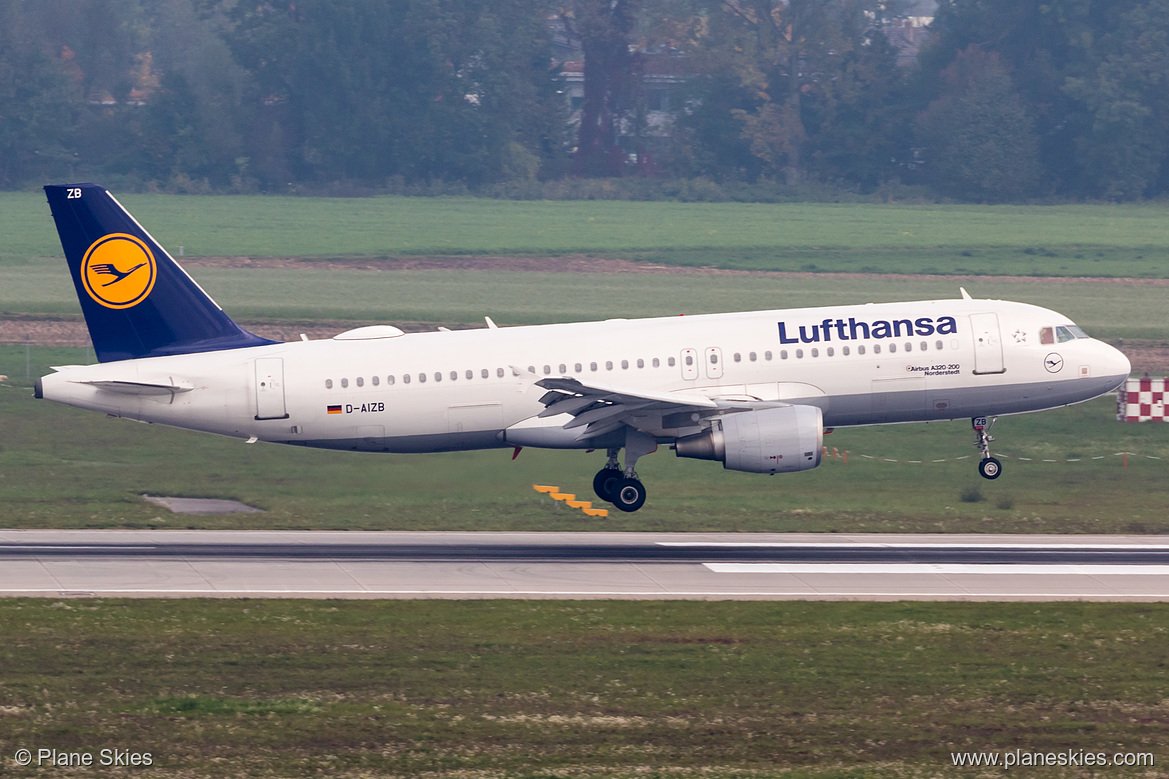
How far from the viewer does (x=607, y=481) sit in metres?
43.8

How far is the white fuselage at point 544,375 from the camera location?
42344 mm

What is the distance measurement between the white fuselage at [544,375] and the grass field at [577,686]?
1012 centimetres

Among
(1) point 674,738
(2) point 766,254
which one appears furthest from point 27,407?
(2) point 766,254

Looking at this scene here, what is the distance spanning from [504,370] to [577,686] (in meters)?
16.6

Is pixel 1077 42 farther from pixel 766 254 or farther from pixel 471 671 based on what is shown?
pixel 471 671

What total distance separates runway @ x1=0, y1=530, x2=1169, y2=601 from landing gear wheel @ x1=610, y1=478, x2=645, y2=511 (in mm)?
958

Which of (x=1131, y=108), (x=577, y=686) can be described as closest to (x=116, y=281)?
(x=577, y=686)

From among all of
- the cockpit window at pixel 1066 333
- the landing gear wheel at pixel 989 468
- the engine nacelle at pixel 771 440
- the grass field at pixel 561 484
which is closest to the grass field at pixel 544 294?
the grass field at pixel 561 484

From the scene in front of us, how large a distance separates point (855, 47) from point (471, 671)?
11093 cm

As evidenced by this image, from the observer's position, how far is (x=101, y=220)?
4209 centimetres

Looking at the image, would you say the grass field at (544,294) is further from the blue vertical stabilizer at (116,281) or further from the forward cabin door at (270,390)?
the forward cabin door at (270,390)

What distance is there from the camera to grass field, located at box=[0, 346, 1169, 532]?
152 feet

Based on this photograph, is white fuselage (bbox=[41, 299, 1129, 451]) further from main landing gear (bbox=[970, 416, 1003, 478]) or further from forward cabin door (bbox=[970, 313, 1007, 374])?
main landing gear (bbox=[970, 416, 1003, 478])

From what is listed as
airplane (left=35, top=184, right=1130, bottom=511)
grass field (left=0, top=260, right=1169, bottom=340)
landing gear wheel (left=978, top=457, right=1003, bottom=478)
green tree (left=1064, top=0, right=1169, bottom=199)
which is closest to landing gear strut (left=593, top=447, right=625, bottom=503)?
airplane (left=35, top=184, right=1130, bottom=511)
